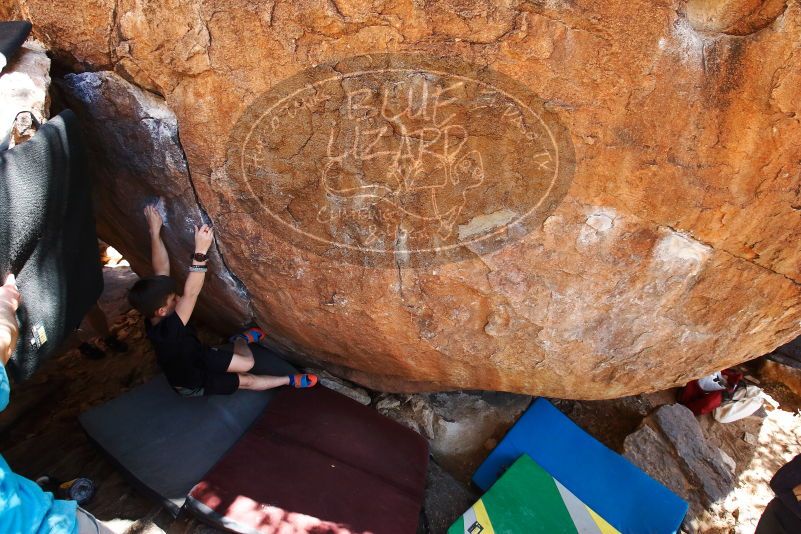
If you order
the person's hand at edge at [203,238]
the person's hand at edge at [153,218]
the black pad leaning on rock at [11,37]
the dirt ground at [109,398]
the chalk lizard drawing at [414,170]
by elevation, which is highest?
the chalk lizard drawing at [414,170]

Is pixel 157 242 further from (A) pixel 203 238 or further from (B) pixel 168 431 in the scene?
(B) pixel 168 431

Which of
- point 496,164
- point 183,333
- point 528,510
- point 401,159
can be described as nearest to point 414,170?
point 401,159

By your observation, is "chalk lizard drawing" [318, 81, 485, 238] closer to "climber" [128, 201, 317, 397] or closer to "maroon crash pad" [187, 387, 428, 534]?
"climber" [128, 201, 317, 397]

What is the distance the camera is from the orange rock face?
1.70 m

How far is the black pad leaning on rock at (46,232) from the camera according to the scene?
173 cm

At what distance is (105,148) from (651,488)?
129 inches

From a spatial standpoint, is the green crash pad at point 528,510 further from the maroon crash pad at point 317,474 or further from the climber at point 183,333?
the climber at point 183,333

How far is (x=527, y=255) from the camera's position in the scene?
81.9 inches

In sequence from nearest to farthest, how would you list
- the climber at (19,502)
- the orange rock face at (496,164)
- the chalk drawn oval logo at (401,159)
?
the climber at (19,502) → the orange rock face at (496,164) → the chalk drawn oval logo at (401,159)

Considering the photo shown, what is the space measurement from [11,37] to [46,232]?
0.76 m

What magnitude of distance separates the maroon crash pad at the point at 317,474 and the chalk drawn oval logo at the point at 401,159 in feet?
3.10

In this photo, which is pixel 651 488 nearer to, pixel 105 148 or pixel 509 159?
pixel 509 159

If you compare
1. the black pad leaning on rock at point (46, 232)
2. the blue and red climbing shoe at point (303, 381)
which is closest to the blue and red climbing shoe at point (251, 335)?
the blue and red climbing shoe at point (303, 381)

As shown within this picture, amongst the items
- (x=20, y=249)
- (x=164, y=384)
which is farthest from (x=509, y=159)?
(x=164, y=384)
